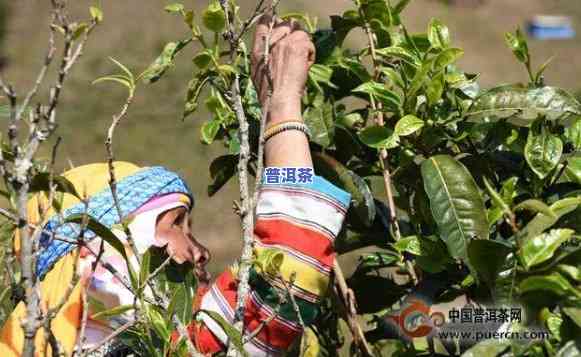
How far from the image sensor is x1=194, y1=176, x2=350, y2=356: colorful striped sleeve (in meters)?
1.48

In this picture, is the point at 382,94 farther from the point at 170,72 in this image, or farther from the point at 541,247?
the point at 170,72

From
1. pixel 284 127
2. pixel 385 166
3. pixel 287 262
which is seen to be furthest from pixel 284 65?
pixel 287 262

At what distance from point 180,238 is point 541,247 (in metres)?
0.75

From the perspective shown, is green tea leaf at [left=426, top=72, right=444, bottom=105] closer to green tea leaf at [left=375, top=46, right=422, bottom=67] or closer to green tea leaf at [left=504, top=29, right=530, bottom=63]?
green tea leaf at [left=375, top=46, right=422, bottom=67]

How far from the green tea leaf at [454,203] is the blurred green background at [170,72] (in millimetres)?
4157

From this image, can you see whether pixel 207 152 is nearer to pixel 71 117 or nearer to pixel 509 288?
pixel 71 117

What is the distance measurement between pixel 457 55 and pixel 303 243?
0.36 m

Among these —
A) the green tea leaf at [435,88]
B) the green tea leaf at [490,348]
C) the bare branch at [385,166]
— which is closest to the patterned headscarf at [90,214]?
the bare branch at [385,166]

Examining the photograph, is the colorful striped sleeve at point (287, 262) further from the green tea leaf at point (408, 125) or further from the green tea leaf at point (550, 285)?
the green tea leaf at point (550, 285)

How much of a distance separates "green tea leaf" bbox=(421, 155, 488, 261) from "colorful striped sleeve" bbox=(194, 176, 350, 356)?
0.16 m

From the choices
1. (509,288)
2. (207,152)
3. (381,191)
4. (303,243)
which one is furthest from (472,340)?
(207,152)

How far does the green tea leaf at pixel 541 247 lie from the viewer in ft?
3.76

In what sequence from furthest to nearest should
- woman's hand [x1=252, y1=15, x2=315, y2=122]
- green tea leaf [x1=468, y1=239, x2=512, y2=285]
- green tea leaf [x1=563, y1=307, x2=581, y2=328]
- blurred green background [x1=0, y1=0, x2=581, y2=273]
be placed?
blurred green background [x1=0, y1=0, x2=581, y2=273], woman's hand [x1=252, y1=15, x2=315, y2=122], green tea leaf [x1=468, y1=239, x2=512, y2=285], green tea leaf [x1=563, y1=307, x2=581, y2=328]

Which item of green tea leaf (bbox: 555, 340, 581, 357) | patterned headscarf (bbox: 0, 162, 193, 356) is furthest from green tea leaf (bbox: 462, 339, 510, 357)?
patterned headscarf (bbox: 0, 162, 193, 356)
